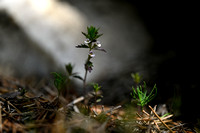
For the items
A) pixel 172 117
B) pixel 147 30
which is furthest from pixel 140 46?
pixel 172 117

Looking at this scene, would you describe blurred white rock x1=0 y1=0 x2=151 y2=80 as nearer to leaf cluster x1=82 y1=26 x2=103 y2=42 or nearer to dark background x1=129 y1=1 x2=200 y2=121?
dark background x1=129 y1=1 x2=200 y2=121

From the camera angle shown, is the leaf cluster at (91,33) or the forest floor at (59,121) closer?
the forest floor at (59,121)

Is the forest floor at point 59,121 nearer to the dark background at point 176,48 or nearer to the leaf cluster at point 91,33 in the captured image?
the dark background at point 176,48

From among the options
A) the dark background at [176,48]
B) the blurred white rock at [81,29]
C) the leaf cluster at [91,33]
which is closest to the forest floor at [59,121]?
the dark background at [176,48]

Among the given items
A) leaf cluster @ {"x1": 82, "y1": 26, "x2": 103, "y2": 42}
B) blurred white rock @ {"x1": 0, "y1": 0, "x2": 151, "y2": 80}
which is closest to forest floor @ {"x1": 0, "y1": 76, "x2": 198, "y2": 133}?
leaf cluster @ {"x1": 82, "y1": 26, "x2": 103, "y2": 42}

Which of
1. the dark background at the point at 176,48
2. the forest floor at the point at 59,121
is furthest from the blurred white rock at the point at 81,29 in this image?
the forest floor at the point at 59,121

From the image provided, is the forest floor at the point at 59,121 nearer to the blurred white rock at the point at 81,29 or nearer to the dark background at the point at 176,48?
the dark background at the point at 176,48

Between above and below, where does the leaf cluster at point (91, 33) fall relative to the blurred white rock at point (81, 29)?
below

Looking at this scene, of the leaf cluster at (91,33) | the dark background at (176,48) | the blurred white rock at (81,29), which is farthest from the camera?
the blurred white rock at (81,29)

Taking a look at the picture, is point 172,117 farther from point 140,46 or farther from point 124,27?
point 124,27

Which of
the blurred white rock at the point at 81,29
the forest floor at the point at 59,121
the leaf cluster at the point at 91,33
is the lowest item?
the forest floor at the point at 59,121

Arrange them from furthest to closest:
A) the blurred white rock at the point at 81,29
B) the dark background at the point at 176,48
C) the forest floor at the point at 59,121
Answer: the blurred white rock at the point at 81,29 → the dark background at the point at 176,48 → the forest floor at the point at 59,121

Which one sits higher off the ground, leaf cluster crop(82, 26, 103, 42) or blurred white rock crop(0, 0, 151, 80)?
Answer: blurred white rock crop(0, 0, 151, 80)
